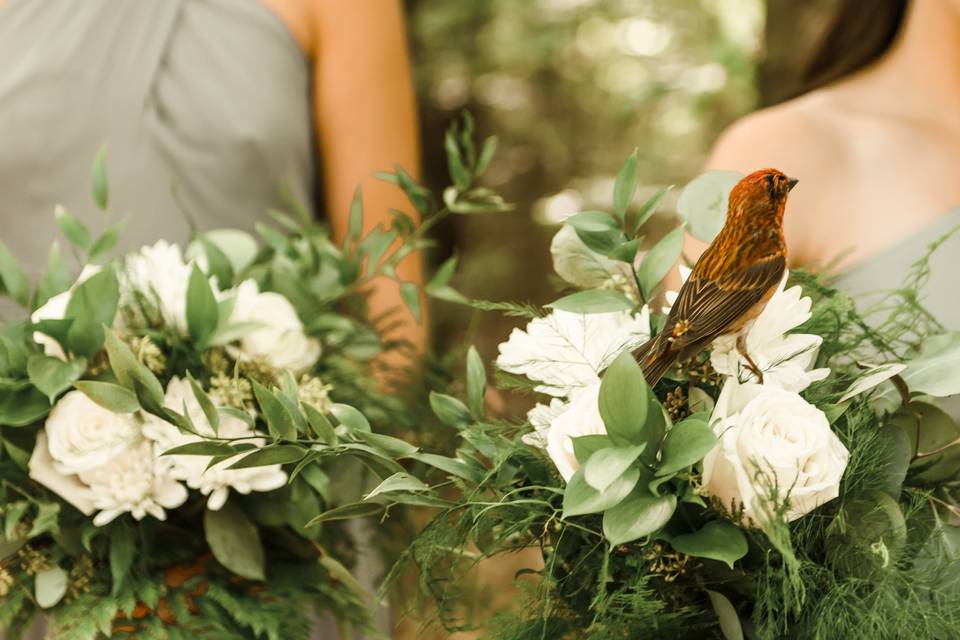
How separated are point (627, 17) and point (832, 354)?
137 inches

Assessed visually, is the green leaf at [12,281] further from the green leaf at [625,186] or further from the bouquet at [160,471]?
the green leaf at [625,186]

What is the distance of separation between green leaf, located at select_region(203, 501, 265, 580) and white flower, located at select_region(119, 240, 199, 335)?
0.17 metres

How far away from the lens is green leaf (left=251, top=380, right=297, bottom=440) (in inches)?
26.8

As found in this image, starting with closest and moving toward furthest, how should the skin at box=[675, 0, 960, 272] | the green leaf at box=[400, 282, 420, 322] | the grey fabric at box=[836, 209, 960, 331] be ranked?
the green leaf at box=[400, 282, 420, 322], the grey fabric at box=[836, 209, 960, 331], the skin at box=[675, 0, 960, 272]

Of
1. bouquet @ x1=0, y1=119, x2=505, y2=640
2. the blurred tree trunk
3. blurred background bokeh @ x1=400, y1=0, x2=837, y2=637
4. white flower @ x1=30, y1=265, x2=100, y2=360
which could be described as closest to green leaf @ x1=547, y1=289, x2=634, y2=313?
bouquet @ x1=0, y1=119, x2=505, y2=640

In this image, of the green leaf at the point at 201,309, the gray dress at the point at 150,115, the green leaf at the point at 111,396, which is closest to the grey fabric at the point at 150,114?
the gray dress at the point at 150,115

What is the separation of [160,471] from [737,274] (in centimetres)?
51

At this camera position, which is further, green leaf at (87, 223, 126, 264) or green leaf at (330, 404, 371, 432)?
green leaf at (87, 223, 126, 264)

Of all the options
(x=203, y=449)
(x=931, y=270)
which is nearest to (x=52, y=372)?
(x=203, y=449)

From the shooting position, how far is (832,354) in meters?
0.78

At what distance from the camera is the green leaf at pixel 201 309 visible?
93 cm

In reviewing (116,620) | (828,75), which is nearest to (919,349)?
(116,620)

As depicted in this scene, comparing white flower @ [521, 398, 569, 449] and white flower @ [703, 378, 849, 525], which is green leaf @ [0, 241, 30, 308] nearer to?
white flower @ [521, 398, 569, 449]

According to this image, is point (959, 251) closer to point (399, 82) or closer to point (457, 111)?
point (399, 82)
